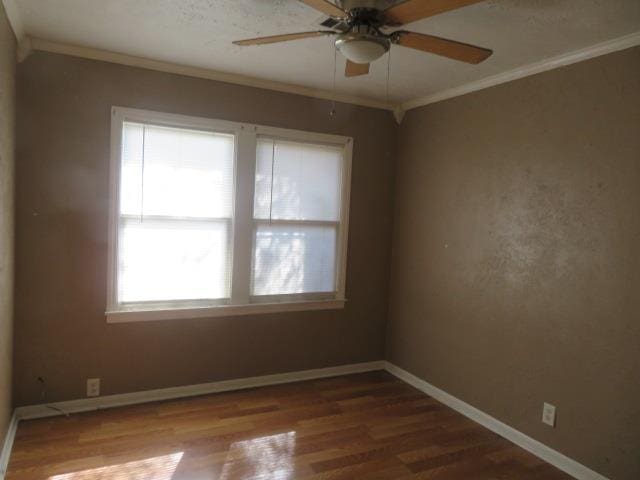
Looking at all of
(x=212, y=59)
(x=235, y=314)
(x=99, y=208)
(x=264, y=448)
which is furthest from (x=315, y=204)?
(x=264, y=448)

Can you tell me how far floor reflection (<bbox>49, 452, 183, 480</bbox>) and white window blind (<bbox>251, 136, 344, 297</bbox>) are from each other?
1.42 m

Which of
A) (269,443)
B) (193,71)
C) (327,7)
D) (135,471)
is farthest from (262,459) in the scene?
(193,71)

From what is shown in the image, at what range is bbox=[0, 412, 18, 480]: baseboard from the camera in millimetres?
2327

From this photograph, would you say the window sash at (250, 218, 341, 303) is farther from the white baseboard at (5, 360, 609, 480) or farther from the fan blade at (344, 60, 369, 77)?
the fan blade at (344, 60, 369, 77)

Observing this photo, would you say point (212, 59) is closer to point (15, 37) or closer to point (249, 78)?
point (249, 78)

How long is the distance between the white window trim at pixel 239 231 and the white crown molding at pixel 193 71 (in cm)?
32

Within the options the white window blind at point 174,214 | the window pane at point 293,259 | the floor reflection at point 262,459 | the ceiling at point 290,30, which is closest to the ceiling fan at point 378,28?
the ceiling at point 290,30

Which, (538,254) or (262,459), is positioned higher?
(538,254)

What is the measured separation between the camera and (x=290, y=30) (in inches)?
97.6

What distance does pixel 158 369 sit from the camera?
10.8 feet

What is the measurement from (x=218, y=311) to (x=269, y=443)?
1.09 meters

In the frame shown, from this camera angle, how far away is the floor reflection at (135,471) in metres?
2.35

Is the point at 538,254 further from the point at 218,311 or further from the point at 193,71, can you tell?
the point at 193,71

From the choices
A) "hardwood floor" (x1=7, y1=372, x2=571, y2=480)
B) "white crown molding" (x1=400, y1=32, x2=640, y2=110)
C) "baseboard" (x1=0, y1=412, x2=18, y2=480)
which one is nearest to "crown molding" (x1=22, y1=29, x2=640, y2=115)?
"white crown molding" (x1=400, y1=32, x2=640, y2=110)
